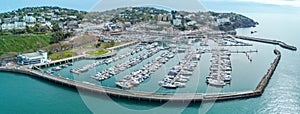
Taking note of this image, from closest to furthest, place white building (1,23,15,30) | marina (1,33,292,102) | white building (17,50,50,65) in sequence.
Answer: marina (1,33,292,102), white building (17,50,50,65), white building (1,23,15,30)

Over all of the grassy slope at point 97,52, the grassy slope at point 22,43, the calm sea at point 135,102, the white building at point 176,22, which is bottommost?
the calm sea at point 135,102

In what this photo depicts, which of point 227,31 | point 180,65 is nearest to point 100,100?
point 180,65

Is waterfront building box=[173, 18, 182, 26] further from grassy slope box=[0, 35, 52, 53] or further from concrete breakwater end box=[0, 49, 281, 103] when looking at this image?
concrete breakwater end box=[0, 49, 281, 103]

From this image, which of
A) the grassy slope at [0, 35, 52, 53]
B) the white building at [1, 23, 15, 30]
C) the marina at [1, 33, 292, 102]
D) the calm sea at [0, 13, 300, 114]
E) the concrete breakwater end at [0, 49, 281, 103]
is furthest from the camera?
the white building at [1, 23, 15, 30]

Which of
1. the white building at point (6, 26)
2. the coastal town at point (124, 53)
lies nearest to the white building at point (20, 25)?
the coastal town at point (124, 53)

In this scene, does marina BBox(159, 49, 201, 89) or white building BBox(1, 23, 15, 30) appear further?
white building BBox(1, 23, 15, 30)

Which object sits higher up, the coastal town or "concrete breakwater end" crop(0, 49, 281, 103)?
the coastal town

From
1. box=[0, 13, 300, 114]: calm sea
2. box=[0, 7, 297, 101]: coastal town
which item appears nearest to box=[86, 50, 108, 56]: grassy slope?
box=[0, 7, 297, 101]: coastal town

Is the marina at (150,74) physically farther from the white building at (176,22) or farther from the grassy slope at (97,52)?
the white building at (176,22)
